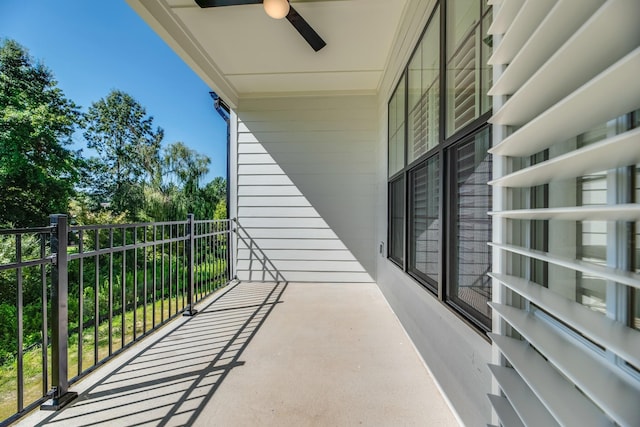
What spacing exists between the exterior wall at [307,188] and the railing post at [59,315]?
2.90 metres

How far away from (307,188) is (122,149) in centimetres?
1266

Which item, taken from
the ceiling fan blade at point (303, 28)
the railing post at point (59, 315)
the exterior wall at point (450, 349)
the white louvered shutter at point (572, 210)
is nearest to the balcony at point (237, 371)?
the railing post at point (59, 315)

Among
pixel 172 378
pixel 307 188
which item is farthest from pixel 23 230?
pixel 307 188

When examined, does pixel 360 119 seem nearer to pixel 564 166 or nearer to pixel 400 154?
pixel 400 154

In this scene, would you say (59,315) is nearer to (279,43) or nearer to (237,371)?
(237,371)

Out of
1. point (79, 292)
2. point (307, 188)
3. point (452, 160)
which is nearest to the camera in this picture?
point (452, 160)

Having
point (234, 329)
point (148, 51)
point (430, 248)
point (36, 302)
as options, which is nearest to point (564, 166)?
point (430, 248)

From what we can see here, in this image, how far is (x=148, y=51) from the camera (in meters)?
12.9

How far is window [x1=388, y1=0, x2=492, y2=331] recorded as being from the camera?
1372mm

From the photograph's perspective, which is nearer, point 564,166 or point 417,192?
point 564,166

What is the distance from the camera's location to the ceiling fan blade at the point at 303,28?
2.50 metres

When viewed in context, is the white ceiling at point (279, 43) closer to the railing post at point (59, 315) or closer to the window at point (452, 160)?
the window at point (452, 160)

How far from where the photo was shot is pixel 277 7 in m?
2.33

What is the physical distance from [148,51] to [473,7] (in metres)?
15.9
